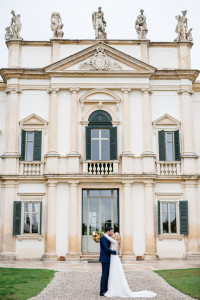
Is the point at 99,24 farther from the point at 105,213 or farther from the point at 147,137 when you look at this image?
the point at 105,213

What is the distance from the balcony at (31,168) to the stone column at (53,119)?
3.32ft

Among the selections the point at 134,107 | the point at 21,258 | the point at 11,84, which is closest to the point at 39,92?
the point at 11,84

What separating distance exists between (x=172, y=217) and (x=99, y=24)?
1212cm

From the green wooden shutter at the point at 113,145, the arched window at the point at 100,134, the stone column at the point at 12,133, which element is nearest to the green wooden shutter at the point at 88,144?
the arched window at the point at 100,134

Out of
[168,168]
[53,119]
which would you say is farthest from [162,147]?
[53,119]

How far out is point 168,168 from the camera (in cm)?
2352

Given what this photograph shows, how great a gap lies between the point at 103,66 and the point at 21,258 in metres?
Answer: 11.6

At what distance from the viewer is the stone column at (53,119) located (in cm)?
2319

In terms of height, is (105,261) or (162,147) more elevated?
(162,147)

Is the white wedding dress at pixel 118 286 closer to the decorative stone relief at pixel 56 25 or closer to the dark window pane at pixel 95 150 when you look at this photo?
the dark window pane at pixel 95 150

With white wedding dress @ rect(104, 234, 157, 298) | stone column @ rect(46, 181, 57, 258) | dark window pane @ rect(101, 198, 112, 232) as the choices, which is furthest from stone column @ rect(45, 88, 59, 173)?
white wedding dress @ rect(104, 234, 157, 298)

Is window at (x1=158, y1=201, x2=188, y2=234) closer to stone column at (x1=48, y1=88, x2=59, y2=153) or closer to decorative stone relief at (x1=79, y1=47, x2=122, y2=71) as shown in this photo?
stone column at (x1=48, y1=88, x2=59, y2=153)

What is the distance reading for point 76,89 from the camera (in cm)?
2380

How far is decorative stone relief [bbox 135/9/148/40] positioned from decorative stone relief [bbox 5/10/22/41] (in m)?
6.99
